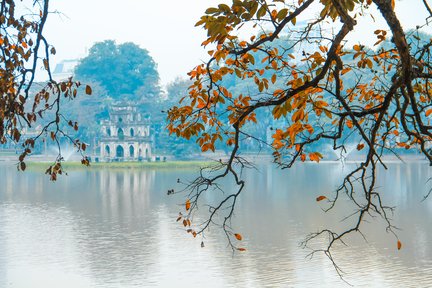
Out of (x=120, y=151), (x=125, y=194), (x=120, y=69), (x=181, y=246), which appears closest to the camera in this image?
(x=181, y=246)

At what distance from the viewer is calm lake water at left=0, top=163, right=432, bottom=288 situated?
41.0ft

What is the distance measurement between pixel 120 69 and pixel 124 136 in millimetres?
9737

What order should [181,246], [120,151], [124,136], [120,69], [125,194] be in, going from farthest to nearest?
[120,69] < [120,151] < [124,136] < [125,194] < [181,246]

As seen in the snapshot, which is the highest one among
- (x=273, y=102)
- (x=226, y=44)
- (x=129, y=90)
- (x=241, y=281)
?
(x=129, y=90)

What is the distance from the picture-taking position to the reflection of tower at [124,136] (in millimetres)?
53094

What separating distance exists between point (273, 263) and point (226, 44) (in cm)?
920

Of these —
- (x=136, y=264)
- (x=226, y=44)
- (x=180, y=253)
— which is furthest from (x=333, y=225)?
(x=226, y=44)

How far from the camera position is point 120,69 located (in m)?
61.7

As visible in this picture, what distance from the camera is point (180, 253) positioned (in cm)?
1481

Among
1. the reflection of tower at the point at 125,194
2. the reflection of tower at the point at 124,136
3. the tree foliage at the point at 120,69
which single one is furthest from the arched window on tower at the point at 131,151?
the reflection of tower at the point at 125,194

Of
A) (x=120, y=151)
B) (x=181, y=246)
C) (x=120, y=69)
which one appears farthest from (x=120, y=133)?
(x=181, y=246)

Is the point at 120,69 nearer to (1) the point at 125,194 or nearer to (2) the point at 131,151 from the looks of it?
(2) the point at 131,151

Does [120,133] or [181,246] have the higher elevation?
[120,133]

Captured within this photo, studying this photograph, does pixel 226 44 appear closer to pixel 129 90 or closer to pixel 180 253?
pixel 180 253
